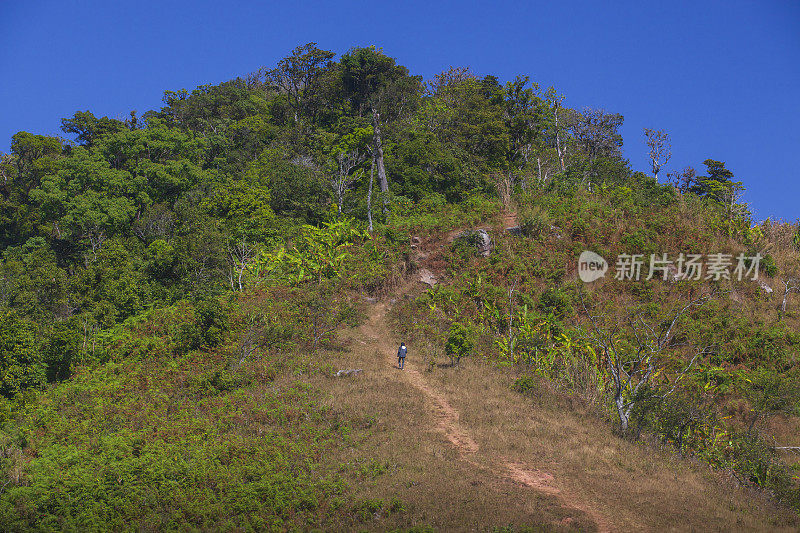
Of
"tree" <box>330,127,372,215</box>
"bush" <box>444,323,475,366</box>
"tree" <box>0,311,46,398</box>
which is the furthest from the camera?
"tree" <box>330,127,372,215</box>

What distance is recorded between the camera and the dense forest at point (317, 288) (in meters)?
13.7

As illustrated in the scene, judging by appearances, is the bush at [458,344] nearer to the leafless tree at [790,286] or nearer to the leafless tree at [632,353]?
the leafless tree at [632,353]

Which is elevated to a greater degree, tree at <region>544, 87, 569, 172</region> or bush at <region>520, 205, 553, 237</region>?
tree at <region>544, 87, 569, 172</region>

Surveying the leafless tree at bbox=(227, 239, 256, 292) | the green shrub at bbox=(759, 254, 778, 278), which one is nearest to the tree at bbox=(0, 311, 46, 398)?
the leafless tree at bbox=(227, 239, 256, 292)

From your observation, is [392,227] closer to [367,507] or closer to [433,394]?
[433,394]

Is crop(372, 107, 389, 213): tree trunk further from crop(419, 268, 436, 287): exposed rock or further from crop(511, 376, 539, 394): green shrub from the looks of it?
crop(511, 376, 539, 394): green shrub

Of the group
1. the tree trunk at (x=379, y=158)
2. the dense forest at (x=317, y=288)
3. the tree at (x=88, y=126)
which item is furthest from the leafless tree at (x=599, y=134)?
the tree at (x=88, y=126)

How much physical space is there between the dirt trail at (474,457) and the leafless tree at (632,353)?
3949 millimetres

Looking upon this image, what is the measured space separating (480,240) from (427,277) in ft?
10.6

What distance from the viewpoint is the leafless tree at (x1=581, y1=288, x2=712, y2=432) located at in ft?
50.0

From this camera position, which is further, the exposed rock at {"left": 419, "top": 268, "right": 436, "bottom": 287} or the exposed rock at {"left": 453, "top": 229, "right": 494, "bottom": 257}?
the exposed rock at {"left": 453, "top": 229, "right": 494, "bottom": 257}

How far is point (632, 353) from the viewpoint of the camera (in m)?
19.2

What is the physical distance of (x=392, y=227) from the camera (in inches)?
1190

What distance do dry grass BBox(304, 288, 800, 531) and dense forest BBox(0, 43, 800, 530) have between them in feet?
2.96
